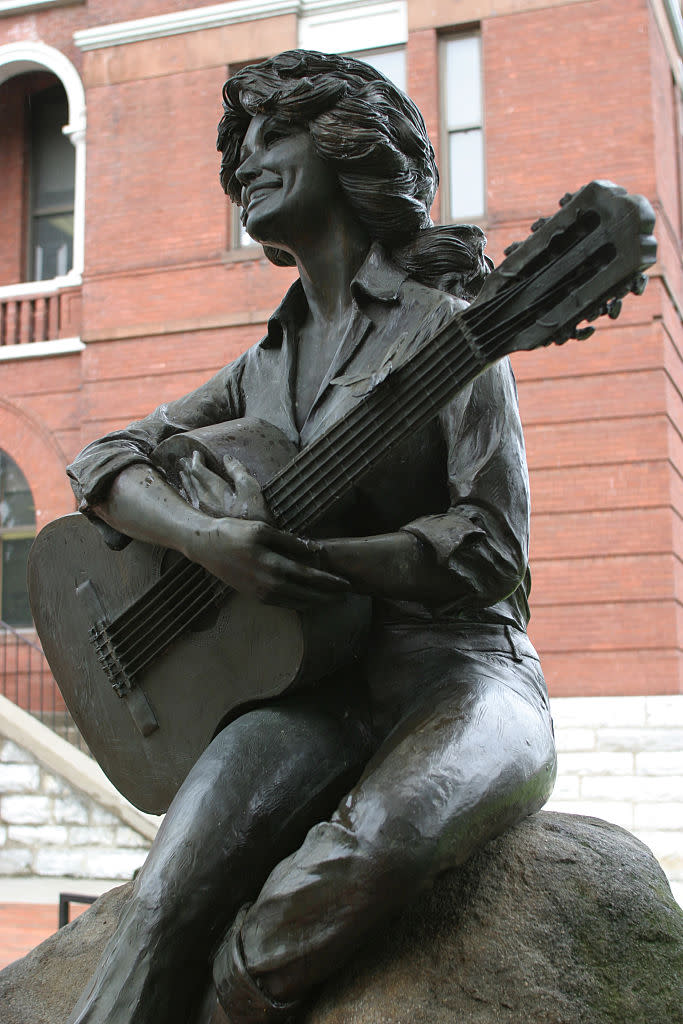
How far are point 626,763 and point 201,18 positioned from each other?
8484mm

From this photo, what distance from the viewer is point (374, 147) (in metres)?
2.46

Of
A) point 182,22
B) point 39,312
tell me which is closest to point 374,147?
point 182,22

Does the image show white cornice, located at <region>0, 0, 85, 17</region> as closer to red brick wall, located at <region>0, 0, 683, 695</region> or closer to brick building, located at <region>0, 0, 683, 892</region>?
brick building, located at <region>0, 0, 683, 892</region>

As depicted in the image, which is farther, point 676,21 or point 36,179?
point 36,179

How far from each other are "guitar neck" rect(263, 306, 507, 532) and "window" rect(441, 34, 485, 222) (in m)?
9.71

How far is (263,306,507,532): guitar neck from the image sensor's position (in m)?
2.06

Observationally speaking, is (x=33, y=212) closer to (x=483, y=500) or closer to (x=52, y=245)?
(x=52, y=245)

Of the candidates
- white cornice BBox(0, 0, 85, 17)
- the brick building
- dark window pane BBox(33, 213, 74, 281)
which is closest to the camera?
the brick building

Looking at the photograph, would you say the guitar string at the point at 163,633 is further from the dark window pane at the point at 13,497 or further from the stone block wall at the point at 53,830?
the dark window pane at the point at 13,497

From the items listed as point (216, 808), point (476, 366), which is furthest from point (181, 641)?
point (476, 366)

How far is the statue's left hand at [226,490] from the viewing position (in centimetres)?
220

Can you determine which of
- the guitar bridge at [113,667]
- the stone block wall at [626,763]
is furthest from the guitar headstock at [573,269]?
the stone block wall at [626,763]


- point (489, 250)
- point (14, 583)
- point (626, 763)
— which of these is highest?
point (489, 250)

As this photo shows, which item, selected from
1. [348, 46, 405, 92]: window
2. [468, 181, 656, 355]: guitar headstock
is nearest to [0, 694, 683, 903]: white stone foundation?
[348, 46, 405, 92]: window
